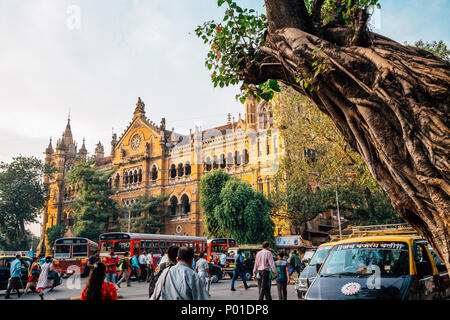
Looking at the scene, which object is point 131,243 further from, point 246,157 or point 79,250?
point 246,157

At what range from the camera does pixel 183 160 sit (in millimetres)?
40938

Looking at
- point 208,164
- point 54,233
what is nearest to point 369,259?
point 208,164

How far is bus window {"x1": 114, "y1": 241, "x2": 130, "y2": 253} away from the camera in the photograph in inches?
812

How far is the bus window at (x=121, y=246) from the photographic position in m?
20.6

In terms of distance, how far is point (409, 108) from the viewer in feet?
14.0

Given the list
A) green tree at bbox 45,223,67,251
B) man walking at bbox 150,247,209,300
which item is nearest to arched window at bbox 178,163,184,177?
green tree at bbox 45,223,67,251

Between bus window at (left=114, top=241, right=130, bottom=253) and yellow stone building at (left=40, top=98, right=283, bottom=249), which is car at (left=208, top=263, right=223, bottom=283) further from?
yellow stone building at (left=40, top=98, right=283, bottom=249)

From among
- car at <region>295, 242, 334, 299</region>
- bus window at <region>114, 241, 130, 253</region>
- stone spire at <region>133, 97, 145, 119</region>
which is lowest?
car at <region>295, 242, 334, 299</region>

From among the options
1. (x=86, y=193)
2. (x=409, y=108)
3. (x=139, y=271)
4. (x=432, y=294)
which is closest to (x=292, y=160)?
(x=139, y=271)

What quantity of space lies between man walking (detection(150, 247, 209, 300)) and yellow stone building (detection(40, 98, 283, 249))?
26.9 m

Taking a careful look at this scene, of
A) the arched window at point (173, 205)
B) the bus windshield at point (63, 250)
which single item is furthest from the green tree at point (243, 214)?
the arched window at point (173, 205)

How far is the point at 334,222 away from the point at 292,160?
14027 mm
